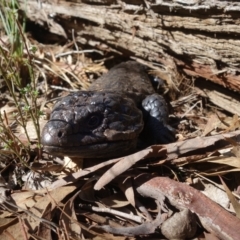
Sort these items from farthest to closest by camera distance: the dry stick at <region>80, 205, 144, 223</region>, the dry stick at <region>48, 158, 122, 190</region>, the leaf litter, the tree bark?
the tree bark → the dry stick at <region>48, 158, 122, 190</region> → the dry stick at <region>80, 205, 144, 223</region> → the leaf litter

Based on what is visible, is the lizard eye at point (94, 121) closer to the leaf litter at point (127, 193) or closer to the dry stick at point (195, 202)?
the leaf litter at point (127, 193)

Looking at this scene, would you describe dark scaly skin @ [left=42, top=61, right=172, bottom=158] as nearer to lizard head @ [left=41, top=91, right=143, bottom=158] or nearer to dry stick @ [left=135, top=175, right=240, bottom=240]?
lizard head @ [left=41, top=91, right=143, bottom=158]

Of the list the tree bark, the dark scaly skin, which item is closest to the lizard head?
the dark scaly skin

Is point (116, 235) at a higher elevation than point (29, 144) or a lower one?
lower

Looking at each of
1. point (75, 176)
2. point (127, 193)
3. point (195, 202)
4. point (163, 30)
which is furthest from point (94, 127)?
point (163, 30)

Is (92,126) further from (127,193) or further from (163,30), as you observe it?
(163,30)

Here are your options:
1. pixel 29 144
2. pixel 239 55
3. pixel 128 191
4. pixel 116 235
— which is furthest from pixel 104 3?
pixel 116 235

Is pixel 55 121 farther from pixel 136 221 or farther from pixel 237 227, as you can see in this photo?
pixel 237 227
